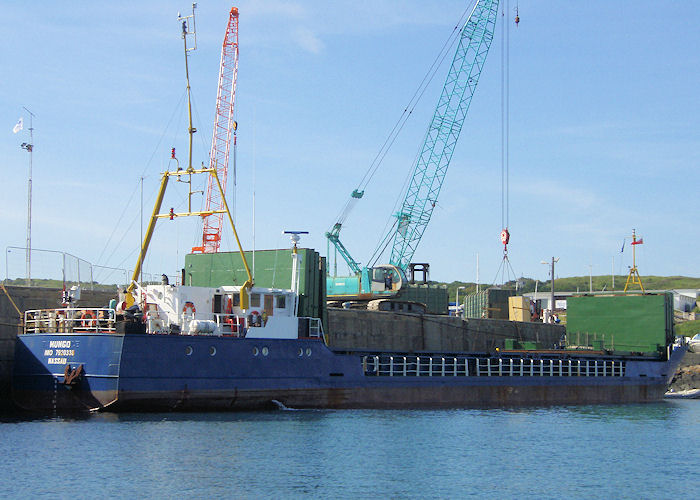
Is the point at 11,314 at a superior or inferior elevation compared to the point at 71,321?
superior

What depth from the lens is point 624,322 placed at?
50.3 metres

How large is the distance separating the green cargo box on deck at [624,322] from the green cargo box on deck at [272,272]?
2067 centimetres

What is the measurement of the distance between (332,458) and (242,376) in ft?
24.7

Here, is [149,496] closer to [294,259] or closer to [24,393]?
[24,393]

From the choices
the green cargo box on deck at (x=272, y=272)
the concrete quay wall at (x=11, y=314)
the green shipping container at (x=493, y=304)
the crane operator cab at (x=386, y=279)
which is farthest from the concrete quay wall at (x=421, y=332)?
the concrete quay wall at (x=11, y=314)

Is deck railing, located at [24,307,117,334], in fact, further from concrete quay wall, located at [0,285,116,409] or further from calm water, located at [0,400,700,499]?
calm water, located at [0,400,700,499]

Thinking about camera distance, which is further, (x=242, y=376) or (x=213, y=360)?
(x=242, y=376)

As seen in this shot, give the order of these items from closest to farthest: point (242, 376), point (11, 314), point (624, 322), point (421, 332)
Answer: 1. point (242, 376)
2. point (11, 314)
3. point (624, 322)
4. point (421, 332)

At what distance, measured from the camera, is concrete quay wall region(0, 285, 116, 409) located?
3281 centimetres

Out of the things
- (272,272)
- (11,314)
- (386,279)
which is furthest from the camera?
(386,279)

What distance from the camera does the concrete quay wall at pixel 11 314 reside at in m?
32.8

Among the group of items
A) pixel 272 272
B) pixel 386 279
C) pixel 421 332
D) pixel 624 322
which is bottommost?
pixel 421 332

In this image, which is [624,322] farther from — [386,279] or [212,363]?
[212,363]

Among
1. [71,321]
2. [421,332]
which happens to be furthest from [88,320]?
[421,332]
